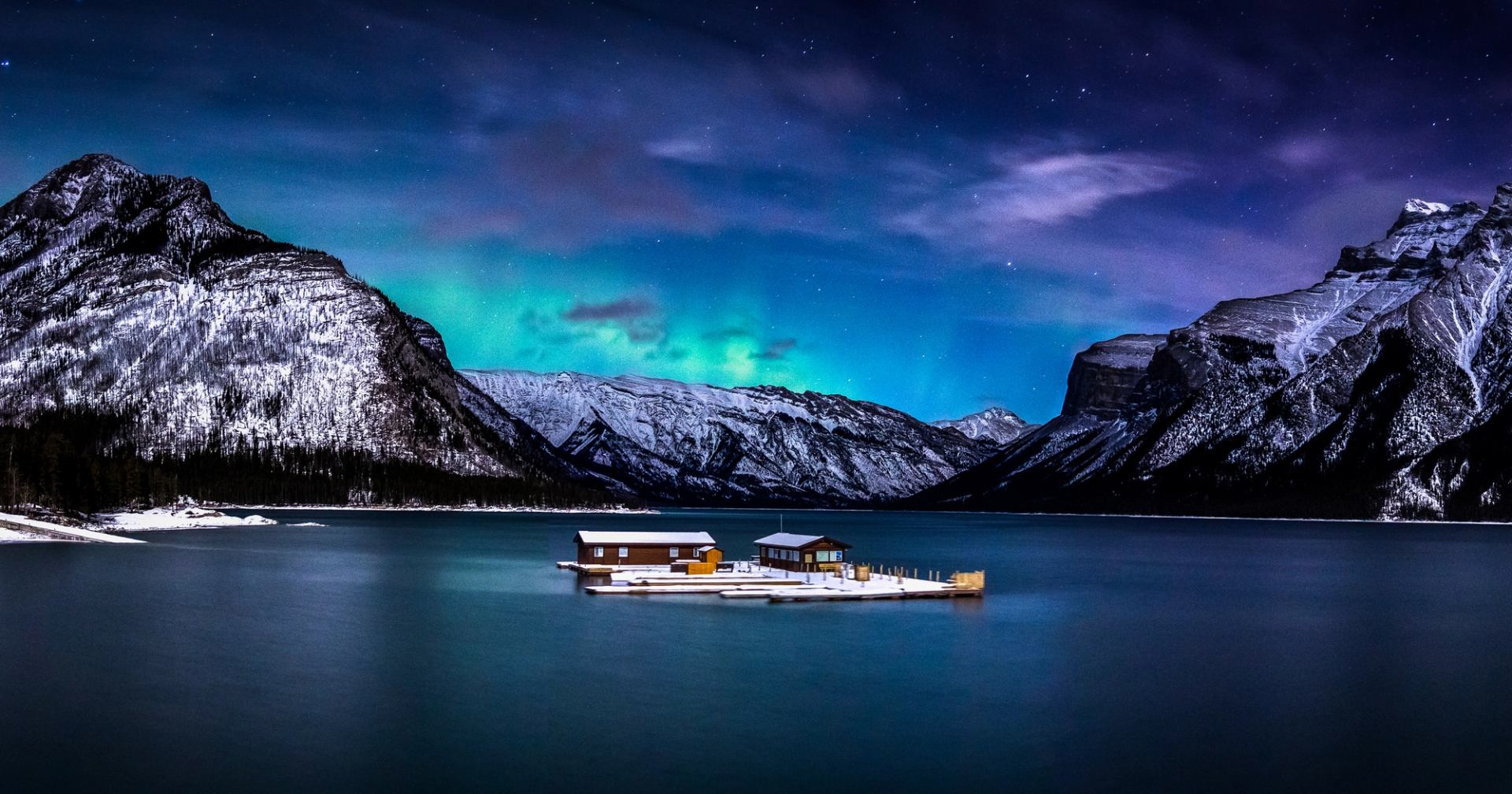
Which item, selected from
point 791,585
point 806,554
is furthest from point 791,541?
point 791,585

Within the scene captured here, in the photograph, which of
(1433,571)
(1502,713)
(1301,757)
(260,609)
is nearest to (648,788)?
(1301,757)

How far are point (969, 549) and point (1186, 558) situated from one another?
33.1m

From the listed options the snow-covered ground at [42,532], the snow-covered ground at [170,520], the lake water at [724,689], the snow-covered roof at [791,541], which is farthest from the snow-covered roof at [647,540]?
the snow-covered ground at [170,520]

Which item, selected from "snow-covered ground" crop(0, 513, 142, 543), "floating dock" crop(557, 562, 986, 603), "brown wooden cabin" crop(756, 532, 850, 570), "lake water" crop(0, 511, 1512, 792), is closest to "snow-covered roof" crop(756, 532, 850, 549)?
"brown wooden cabin" crop(756, 532, 850, 570)

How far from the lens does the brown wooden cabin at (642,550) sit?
102688mm

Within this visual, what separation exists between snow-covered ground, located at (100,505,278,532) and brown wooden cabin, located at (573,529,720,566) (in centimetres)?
7872

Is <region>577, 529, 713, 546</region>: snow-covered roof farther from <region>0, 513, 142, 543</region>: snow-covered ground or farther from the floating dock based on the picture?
<region>0, 513, 142, 543</region>: snow-covered ground

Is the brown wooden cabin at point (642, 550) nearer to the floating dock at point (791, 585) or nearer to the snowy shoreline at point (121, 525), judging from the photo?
the floating dock at point (791, 585)

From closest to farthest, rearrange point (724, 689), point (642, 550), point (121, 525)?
point (724, 689) < point (642, 550) < point (121, 525)

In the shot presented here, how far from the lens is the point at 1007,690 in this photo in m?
43.9

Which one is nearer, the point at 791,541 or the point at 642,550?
the point at 791,541

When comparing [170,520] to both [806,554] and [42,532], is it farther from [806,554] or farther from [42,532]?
[806,554]

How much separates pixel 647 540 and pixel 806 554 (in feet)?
Answer: 53.0

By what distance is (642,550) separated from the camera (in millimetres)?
103500
